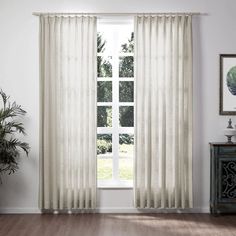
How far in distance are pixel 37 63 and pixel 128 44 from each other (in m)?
1.22

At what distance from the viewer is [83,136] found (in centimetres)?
584

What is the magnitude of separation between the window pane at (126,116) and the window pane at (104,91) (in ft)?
0.78

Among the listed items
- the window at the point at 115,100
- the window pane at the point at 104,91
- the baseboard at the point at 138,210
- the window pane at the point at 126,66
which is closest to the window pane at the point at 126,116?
the window at the point at 115,100

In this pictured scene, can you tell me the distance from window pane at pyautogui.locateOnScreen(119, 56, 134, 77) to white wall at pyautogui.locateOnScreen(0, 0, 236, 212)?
0.64 meters

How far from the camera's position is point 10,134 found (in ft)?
19.5

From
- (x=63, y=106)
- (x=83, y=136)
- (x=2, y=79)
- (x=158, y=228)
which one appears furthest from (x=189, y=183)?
(x=2, y=79)

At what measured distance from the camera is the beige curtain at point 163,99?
580 cm

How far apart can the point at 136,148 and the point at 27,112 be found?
4.84 ft

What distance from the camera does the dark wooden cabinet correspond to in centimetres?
568

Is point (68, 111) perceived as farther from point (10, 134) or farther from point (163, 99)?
point (163, 99)

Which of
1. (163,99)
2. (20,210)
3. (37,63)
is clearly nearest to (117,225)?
(20,210)

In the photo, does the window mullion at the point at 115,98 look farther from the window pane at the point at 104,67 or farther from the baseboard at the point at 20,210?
the baseboard at the point at 20,210

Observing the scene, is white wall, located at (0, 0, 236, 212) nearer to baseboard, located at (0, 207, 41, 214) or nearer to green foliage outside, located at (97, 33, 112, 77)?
baseboard, located at (0, 207, 41, 214)

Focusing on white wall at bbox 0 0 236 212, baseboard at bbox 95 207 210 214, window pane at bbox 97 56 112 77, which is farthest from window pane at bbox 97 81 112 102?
baseboard at bbox 95 207 210 214
